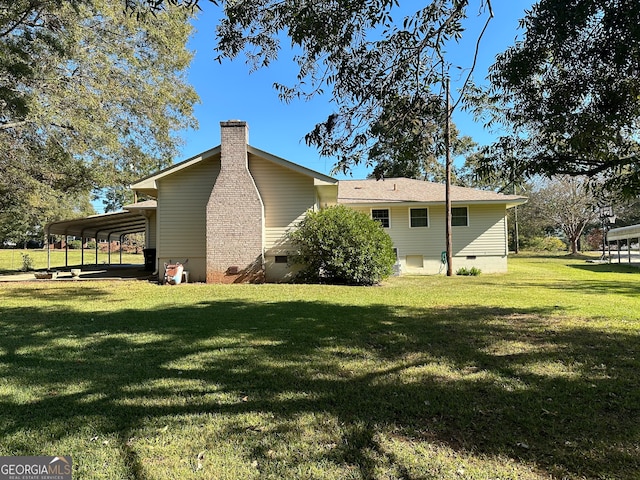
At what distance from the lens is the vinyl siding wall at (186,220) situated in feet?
46.3

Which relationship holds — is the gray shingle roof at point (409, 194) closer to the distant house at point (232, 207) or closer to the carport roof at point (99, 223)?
the distant house at point (232, 207)

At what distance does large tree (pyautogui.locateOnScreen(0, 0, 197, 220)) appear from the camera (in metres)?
10.8

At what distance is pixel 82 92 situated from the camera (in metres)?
12.4

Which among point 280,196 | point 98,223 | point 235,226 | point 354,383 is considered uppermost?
point 280,196

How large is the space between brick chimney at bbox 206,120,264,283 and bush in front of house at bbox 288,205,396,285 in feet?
4.82

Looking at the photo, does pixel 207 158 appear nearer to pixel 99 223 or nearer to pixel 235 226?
pixel 235 226

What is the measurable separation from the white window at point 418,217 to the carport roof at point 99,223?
11.5m

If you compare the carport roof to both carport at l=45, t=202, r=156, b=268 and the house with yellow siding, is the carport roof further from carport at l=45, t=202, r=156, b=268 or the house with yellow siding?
the house with yellow siding

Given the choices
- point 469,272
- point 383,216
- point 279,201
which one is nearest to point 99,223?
point 279,201

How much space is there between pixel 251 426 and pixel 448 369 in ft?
7.66

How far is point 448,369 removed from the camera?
4262mm

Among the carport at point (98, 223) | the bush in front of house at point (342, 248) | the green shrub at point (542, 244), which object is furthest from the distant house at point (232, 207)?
the green shrub at point (542, 244)

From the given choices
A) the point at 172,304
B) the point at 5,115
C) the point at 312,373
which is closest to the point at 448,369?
the point at 312,373

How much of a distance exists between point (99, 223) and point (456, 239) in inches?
667
